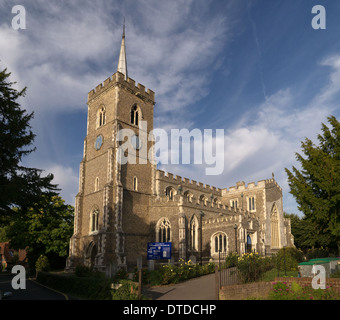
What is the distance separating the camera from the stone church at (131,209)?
96.4ft

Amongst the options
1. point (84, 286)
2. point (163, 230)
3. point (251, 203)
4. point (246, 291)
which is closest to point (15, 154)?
point (84, 286)

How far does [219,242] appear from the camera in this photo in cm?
3050

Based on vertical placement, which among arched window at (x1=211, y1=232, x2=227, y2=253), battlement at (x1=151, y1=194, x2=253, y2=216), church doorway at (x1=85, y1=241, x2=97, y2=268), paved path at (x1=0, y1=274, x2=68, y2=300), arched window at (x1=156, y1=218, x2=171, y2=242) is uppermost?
battlement at (x1=151, y1=194, x2=253, y2=216)

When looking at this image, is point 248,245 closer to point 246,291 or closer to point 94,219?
point 94,219

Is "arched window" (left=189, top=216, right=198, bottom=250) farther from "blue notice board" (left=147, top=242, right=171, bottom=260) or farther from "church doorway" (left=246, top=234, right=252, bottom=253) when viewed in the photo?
"blue notice board" (left=147, top=242, right=171, bottom=260)

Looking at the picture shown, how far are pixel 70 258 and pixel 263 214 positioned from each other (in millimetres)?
25709

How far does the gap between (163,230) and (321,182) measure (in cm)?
1783

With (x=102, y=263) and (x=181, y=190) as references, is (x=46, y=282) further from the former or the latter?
(x=181, y=190)

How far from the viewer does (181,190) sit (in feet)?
123

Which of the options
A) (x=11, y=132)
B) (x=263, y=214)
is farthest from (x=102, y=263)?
(x=263, y=214)

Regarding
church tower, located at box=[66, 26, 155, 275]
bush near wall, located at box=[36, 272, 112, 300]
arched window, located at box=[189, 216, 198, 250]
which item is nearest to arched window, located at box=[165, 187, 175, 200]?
church tower, located at box=[66, 26, 155, 275]

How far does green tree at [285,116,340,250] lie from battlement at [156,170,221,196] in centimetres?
1844

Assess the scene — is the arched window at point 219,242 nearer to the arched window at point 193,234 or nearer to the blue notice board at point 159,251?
the arched window at point 193,234

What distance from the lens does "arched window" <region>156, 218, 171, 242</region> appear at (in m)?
30.9
